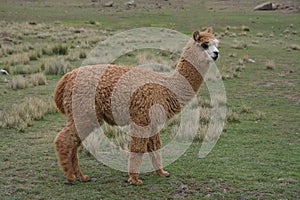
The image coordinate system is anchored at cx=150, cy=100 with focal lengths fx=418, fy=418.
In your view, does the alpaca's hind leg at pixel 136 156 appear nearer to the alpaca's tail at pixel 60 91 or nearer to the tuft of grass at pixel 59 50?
the alpaca's tail at pixel 60 91

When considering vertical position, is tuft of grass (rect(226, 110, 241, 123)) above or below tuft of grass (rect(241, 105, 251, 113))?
above

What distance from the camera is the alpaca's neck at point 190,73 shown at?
577 cm

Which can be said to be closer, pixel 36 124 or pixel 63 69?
pixel 36 124

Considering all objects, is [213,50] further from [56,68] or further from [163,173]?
[56,68]

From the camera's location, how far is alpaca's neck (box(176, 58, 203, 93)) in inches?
227

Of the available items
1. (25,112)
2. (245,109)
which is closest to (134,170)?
(25,112)

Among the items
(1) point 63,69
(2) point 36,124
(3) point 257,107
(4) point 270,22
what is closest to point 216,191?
(2) point 36,124

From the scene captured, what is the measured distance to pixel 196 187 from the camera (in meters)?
5.56

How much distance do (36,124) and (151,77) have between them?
12.7 feet

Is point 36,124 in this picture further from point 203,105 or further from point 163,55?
point 163,55

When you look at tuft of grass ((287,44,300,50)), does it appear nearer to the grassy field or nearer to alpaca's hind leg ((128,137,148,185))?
the grassy field

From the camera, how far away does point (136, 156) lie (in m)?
5.53

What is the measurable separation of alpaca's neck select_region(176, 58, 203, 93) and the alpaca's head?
1.09ft

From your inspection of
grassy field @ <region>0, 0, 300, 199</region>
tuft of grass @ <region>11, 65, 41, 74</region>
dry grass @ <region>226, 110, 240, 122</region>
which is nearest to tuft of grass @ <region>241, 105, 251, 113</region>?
grassy field @ <region>0, 0, 300, 199</region>
